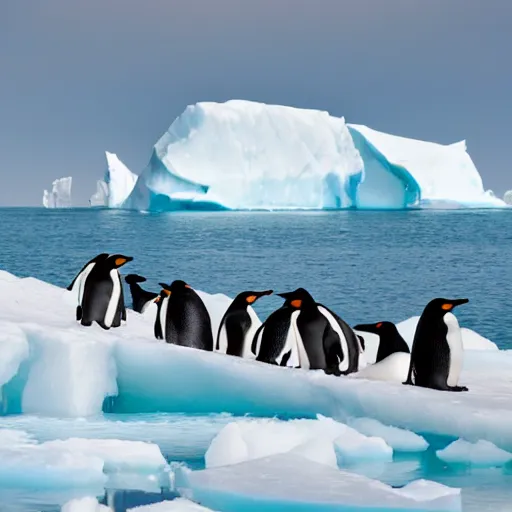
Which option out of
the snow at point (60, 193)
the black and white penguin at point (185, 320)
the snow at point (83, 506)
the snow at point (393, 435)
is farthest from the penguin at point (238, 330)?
the snow at point (60, 193)

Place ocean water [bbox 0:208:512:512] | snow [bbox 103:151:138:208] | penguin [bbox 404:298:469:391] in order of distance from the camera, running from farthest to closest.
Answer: snow [bbox 103:151:138:208]
penguin [bbox 404:298:469:391]
ocean water [bbox 0:208:512:512]

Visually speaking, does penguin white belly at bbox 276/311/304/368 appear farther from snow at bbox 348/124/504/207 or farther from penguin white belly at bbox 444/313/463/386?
snow at bbox 348/124/504/207

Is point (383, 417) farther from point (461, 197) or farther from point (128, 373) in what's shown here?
point (461, 197)

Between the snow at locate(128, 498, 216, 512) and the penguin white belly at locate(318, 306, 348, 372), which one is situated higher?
the penguin white belly at locate(318, 306, 348, 372)

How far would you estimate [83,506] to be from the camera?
3.90 m

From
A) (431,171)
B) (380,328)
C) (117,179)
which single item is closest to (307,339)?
(380,328)

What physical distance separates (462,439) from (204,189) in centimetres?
4421

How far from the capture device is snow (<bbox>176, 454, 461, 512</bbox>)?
3.87 m

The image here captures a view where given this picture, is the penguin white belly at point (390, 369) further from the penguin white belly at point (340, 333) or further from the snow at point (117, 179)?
the snow at point (117, 179)

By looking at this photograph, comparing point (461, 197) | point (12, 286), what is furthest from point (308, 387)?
point (461, 197)

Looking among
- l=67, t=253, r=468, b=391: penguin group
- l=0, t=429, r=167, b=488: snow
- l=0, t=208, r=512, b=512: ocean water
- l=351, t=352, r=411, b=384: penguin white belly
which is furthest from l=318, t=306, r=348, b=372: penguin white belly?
l=0, t=429, r=167, b=488: snow

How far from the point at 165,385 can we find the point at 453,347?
6.27 feet

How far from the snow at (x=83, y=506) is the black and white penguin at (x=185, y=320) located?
3.14m

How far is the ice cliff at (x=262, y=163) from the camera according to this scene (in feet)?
157
